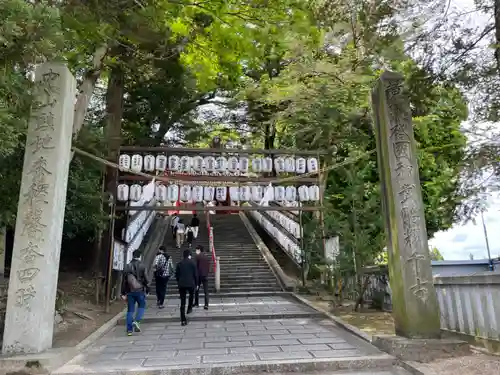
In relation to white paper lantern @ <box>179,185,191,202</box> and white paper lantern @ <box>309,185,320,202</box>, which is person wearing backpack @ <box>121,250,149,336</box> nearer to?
white paper lantern @ <box>179,185,191,202</box>

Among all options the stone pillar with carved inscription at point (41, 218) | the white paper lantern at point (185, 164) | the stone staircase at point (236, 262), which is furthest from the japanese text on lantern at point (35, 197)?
the stone staircase at point (236, 262)

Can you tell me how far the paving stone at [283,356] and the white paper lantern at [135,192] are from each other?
739cm

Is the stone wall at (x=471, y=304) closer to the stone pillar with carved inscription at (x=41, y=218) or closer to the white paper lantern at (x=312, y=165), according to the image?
the stone pillar with carved inscription at (x=41, y=218)

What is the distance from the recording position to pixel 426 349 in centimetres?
566

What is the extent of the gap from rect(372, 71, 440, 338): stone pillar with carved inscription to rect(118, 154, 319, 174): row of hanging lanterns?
5.53 metres

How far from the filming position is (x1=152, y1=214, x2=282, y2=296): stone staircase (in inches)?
548

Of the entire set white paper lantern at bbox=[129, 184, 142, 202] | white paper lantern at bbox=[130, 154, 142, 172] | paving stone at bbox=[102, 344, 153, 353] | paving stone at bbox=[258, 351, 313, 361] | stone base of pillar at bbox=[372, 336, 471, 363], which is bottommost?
paving stone at bbox=[102, 344, 153, 353]

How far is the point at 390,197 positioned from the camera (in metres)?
6.84

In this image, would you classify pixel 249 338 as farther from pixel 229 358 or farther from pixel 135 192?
pixel 135 192

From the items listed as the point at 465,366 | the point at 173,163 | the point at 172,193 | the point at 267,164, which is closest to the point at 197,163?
the point at 173,163

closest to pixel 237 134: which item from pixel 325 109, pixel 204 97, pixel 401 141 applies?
pixel 204 97

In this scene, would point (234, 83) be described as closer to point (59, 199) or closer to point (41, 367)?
point (59, 199)

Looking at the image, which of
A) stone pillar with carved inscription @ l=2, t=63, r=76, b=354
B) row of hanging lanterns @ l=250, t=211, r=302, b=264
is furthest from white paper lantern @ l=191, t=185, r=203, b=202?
stone pillar with carved inscription @ l=2, t=63, r=76, b=354

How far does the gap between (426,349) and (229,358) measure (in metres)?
2.89
